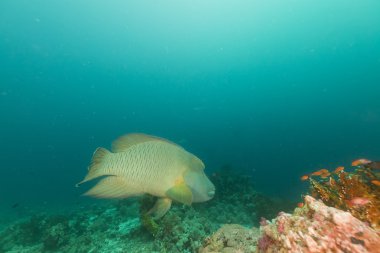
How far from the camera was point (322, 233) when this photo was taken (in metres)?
1.68

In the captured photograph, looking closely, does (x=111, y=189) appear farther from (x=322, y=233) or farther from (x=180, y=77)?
(x=180, y=77)

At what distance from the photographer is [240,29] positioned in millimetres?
116375

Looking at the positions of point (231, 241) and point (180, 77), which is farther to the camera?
point (180, 77)

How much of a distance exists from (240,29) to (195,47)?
28343mm

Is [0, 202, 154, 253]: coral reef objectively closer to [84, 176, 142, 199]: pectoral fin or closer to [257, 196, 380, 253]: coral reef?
[84, 176, 142, 199]: pectoral fin

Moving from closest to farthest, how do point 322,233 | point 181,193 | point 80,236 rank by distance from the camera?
point 322,233, point 181,193, point 80,236

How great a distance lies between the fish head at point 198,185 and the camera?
257 centimetres

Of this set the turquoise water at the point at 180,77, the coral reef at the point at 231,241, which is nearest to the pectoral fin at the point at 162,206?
the coral reef at the point at 231,241

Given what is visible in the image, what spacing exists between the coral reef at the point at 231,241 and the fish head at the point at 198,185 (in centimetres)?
124

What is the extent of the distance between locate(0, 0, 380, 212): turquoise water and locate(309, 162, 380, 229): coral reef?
7089cm

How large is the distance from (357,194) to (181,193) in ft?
5.73

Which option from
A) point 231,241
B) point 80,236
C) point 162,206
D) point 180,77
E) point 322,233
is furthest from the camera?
point 180,77

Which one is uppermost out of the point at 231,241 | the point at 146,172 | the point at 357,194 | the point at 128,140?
the point at 128,140

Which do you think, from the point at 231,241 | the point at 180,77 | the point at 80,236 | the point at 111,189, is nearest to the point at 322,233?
the point at 111,189
